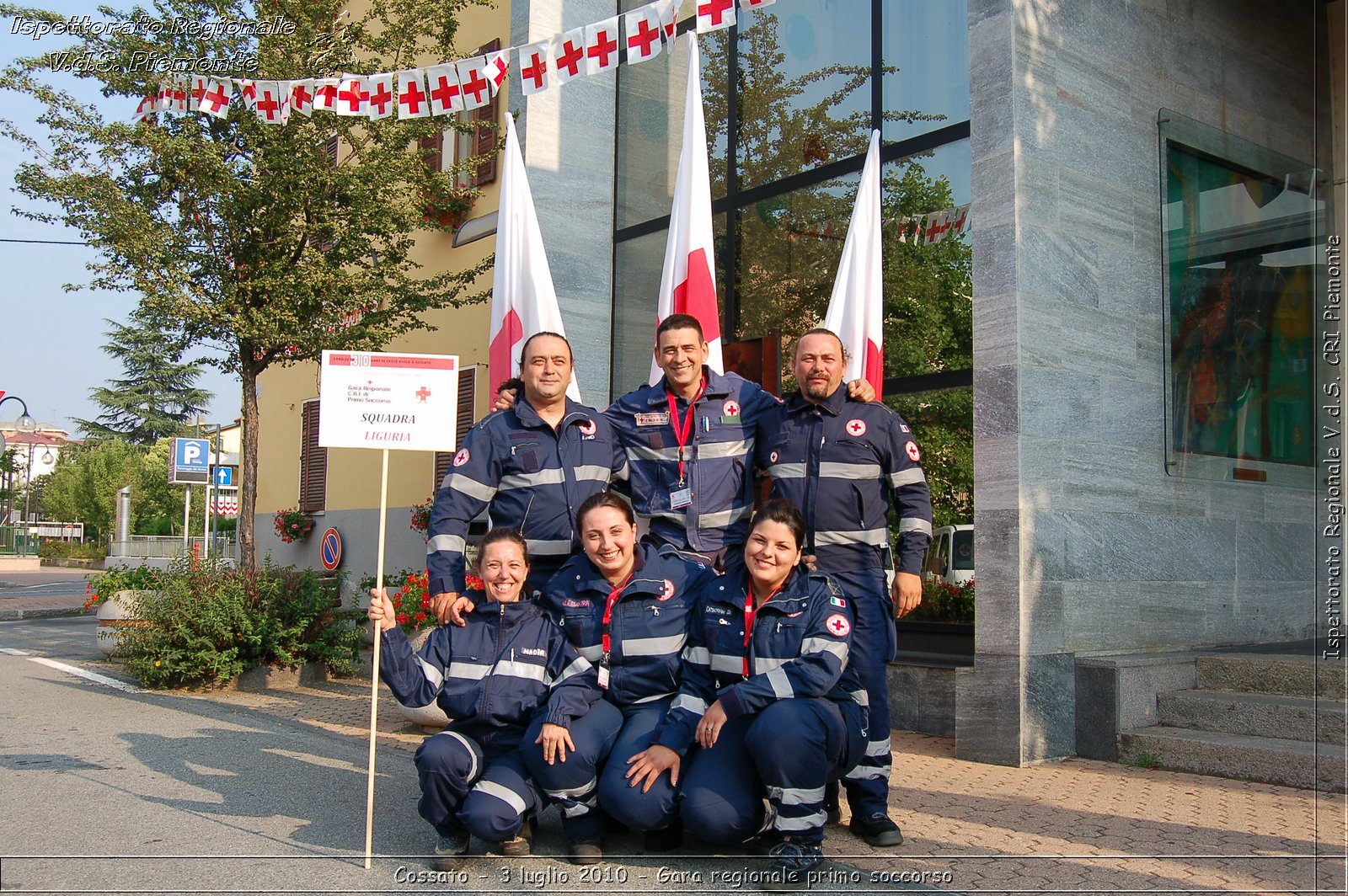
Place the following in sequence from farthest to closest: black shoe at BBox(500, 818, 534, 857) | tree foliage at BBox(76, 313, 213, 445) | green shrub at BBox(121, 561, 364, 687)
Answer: tree foliage at BBox(76, 313, 213, 445) < green shrub at BBox(121, 561, 364, 687) < black shoe at BBox(500, 818, 534, 857)

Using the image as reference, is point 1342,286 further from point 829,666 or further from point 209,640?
point 209,640

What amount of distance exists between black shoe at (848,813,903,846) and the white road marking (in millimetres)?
6987

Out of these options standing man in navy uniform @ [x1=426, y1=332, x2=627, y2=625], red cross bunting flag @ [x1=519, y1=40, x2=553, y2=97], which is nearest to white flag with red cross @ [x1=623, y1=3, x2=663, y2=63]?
red cross bunting flag @ [x1=519, y1=40, x2=553, y2=97]

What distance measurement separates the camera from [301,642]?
33.2 feet

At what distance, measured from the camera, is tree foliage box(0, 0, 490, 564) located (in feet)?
35.7

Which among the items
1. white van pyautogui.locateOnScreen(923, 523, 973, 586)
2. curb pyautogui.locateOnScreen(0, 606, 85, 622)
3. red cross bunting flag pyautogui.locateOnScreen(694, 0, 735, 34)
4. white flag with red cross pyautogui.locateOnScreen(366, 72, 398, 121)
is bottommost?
curb pyautogui.locateOnScreen(0, 606, 85, 622)

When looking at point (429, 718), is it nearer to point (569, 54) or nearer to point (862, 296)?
point (862, 296)

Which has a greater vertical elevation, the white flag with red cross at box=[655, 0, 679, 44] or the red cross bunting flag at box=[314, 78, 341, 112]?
the white flag with red cross at box=[655, 0, 679, 44]

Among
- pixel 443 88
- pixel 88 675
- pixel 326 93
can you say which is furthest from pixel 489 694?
pixel 88 675

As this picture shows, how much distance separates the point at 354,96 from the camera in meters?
9.49

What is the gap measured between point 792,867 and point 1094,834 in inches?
63.7

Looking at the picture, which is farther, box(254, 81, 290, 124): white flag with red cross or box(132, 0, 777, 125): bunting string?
box(254, 81, 290, 124): white flag with red cross

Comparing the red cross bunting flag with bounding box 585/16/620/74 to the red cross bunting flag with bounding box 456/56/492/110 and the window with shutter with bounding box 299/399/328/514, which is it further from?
the window with shutter with bounding box 299/399/328/514

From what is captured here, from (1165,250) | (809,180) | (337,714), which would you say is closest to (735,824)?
(337,714)
